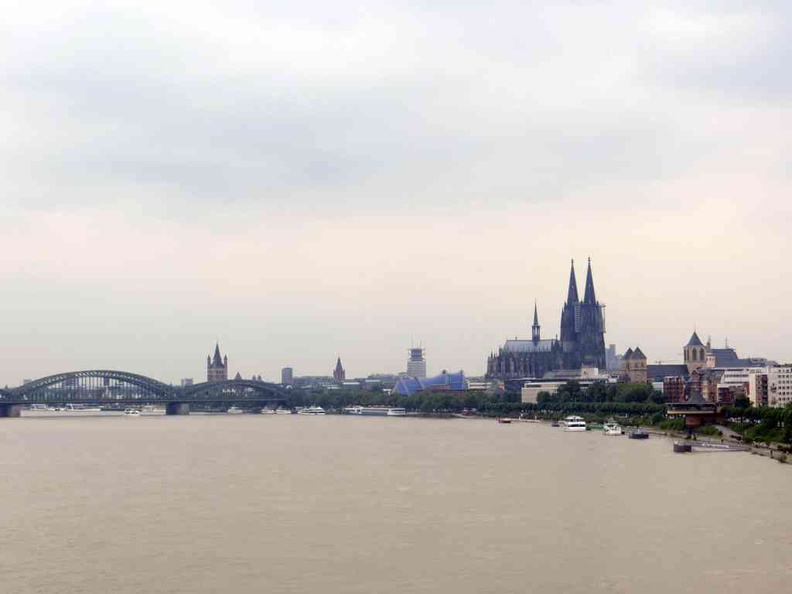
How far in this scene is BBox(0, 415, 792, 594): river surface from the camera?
32.1 metres

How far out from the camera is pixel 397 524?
134 ft

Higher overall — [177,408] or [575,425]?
[177,408]

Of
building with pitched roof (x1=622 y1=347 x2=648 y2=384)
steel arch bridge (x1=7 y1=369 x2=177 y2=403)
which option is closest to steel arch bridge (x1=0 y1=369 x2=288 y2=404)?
steel arch bridge (x1=7 y1=369 x2=177 y2=403)

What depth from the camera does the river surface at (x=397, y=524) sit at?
3206 cm

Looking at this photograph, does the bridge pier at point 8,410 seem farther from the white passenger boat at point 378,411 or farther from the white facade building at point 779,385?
the white facade building at point 779,385

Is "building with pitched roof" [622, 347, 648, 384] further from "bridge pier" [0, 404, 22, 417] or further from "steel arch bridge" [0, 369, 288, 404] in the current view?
"bridge pier" [0, 404, 22, 417]

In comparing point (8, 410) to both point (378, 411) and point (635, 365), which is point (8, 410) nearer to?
point (378, 411)

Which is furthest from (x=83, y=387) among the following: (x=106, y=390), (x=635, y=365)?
(x=635, y=365)

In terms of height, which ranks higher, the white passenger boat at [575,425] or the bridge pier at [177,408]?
the bridge pier at [177,408]

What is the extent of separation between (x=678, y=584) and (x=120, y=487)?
29.9 m

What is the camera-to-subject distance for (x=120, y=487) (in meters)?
53.8

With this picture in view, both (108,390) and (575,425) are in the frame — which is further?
(108,390)

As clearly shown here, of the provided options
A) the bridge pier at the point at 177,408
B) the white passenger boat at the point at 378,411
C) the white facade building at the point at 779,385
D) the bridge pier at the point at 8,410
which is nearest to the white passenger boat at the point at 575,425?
the white facade building at the point at 779,385

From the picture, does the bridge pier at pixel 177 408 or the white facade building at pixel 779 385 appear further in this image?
the bridge pier at pixel 177 408
